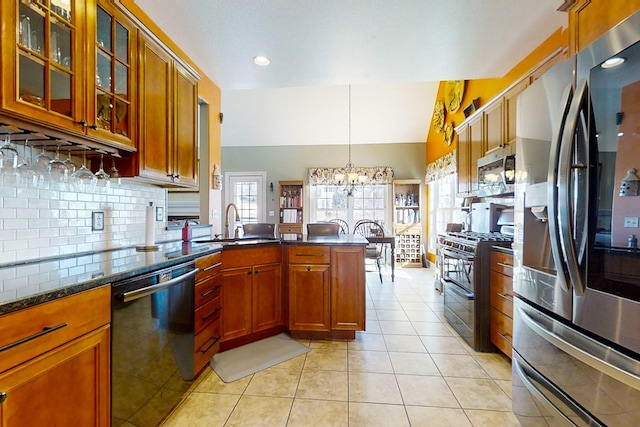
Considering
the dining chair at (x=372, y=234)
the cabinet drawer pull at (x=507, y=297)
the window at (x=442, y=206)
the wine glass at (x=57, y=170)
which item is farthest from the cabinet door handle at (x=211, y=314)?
the window at (x=442, y=206)

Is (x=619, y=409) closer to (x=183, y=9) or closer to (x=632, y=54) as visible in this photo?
(x=632, y=54)

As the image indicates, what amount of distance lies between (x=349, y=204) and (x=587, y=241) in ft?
18.0

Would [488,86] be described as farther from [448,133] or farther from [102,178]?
[102,178]

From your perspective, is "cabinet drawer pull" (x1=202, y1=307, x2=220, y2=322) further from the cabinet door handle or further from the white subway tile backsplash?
the white subway tile backsplash

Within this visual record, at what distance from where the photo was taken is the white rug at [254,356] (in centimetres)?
201

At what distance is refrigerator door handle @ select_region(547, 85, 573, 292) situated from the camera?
1046 millimetres

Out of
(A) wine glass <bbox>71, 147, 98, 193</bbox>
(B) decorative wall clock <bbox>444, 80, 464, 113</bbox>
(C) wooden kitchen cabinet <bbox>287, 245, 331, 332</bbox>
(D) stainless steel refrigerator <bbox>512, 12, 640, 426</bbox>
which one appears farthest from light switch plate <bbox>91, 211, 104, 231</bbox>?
(B) decorative wall clock <bbox>444, 80, 464, 113</bbox>

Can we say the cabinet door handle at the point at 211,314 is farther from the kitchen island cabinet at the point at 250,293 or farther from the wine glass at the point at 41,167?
the wine glass at the point at 41,167

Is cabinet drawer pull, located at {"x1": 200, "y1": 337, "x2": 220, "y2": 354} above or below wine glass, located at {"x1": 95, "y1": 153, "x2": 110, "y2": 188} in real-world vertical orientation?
below

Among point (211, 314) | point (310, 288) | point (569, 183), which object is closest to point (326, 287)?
point (310, 288)

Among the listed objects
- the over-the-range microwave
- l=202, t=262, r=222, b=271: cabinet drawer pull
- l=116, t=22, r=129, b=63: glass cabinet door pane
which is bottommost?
l=202, t=262, r=222, b=271: cabinet drawer pull

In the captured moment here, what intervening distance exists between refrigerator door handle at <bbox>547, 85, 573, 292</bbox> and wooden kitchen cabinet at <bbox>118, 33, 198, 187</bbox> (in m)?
2.19

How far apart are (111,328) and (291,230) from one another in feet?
16.9

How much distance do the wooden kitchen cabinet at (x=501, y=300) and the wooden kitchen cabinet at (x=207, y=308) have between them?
217 centimetres
